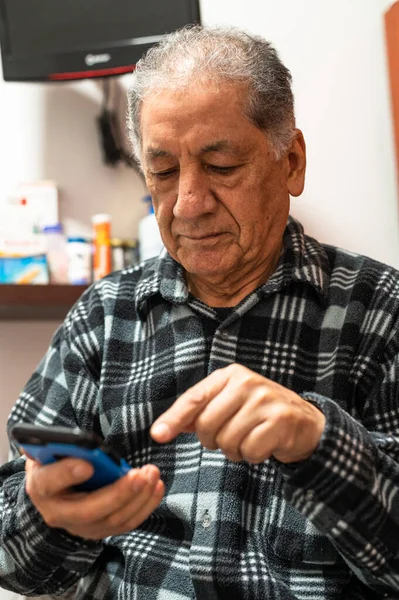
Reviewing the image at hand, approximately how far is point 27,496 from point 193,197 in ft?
1.60

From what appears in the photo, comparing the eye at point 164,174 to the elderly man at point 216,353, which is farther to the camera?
the eye at point 164,174

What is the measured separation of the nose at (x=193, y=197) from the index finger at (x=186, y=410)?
1.19 ft

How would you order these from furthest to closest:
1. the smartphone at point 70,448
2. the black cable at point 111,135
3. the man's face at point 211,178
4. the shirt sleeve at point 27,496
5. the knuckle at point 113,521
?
1. the black cable at point 111,135
2. the man's face at point 211,178
3. the shirt sleeve at point 27,496
4. the knuckle at point 113,521
5. the smartphone at point 70,448

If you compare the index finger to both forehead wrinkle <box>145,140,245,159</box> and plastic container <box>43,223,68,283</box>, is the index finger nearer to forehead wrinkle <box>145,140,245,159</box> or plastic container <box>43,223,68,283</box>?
forehead wrinkle <box>145,140,245,159</box>

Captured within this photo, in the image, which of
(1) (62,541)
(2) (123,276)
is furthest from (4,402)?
(1) (62,541)

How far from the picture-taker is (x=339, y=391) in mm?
1038

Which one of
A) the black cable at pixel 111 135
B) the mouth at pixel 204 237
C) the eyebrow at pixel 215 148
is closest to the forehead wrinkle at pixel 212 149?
the eyebrow at pixel 215 148

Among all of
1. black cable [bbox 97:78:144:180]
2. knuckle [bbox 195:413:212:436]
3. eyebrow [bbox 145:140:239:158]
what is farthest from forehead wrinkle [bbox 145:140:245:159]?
black cable [bbox 97:78:144:180]

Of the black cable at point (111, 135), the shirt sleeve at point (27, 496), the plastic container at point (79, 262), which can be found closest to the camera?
the shirt sleeve at point (27, 496)

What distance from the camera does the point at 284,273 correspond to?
1.13 meters

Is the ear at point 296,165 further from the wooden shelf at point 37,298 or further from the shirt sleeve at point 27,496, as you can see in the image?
the wooden shelf at point 37,298

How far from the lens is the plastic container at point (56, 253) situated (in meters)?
1.60

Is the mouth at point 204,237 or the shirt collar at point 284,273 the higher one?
the mouth at point 204,237

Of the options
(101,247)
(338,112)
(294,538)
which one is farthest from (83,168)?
(294,538)
